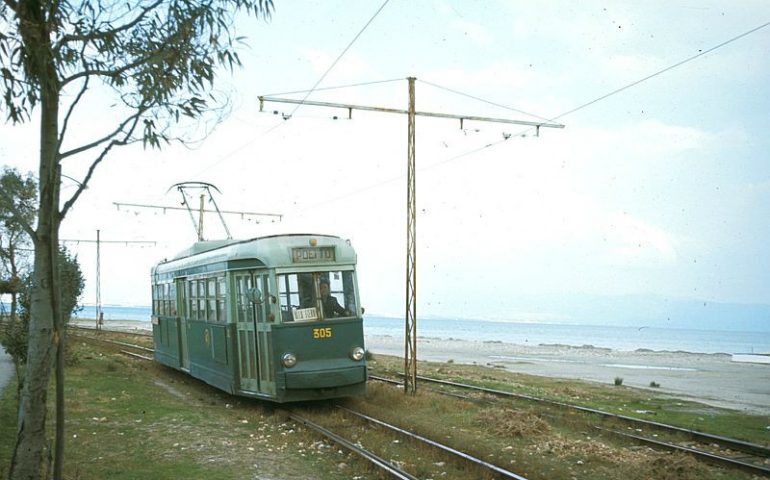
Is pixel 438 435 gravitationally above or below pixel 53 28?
below

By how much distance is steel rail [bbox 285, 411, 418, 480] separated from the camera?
8320 millimetres

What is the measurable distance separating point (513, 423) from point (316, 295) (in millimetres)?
4261

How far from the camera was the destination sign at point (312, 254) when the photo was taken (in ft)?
43.3

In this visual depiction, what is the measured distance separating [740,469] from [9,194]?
9.11 meters

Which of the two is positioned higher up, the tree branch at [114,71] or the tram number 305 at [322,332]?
the tree branch at [114,71]

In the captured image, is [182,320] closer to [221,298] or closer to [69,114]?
[221,298]

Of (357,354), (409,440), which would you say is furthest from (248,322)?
(409,440)

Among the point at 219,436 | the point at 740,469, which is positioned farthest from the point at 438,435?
the point at 740,469

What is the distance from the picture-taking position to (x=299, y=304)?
13.1 metres

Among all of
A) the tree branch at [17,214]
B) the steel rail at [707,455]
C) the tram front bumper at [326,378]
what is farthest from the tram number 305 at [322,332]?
the tree branch at [17,214]

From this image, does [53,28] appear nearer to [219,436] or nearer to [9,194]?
[9,194]

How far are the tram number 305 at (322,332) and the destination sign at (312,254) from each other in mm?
1290

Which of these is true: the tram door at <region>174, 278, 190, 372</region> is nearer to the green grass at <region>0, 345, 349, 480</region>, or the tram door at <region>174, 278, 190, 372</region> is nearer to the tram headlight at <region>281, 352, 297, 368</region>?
the green grass at <region>0, 345, 349, 480</region>

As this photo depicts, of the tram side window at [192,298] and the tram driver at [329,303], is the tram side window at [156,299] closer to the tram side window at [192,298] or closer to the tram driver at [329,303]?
the tram side window at [192,298]
